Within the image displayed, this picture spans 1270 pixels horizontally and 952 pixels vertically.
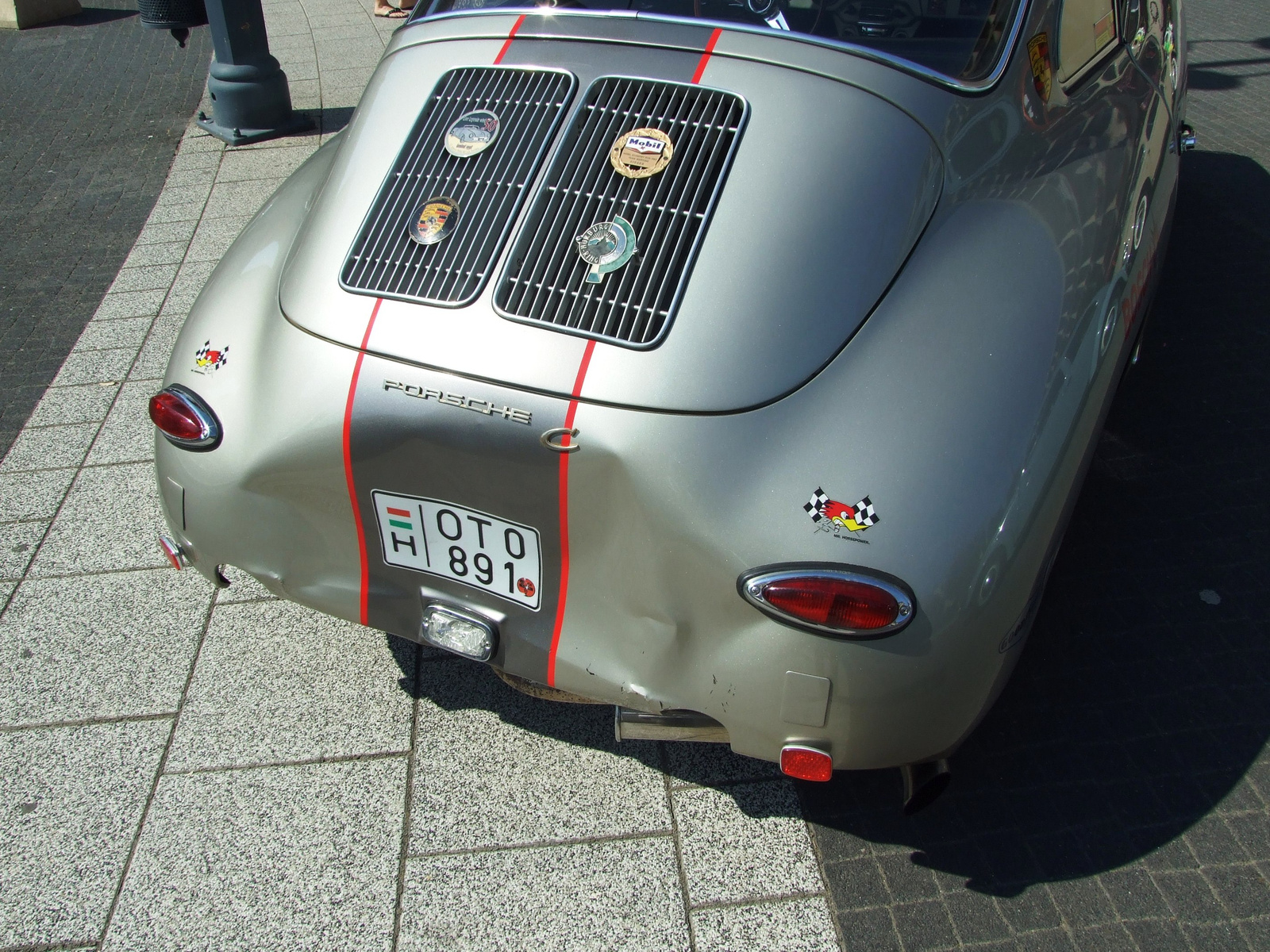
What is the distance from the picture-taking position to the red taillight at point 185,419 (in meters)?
2.44

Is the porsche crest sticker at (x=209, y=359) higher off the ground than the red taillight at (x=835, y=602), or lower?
lower

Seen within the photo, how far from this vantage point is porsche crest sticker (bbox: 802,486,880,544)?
6.56ft

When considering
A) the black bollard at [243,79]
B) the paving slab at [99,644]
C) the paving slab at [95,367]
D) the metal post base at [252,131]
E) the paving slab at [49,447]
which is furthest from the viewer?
the metal post base at [252,131]

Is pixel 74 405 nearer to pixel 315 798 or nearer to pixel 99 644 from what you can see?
pixel 99 644

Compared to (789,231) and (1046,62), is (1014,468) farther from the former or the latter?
(1046,62)

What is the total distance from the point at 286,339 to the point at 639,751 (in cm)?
142

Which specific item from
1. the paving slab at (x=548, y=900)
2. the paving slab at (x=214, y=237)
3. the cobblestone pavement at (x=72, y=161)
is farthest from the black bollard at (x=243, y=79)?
the paving slab at (x=548, y=900)

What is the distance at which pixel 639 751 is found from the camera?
9.20 feet

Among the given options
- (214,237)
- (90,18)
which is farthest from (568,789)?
(90,18)

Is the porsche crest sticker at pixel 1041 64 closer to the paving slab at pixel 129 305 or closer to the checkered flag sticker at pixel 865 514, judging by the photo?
the checkered flag sticker at pixel 865 514

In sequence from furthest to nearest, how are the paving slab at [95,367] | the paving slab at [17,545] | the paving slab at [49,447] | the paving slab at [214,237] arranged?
the paving slab at [214,237] < the paving slab at [95,367] < the paving slab at [49,447] < the paving slab at [17,545]

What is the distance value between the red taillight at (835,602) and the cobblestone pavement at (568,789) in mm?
830

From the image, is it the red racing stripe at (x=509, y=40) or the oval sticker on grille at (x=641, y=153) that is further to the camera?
the red racing stripe at (x=509, y=40)

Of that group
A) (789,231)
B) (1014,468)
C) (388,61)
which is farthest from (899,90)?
(388,61)
